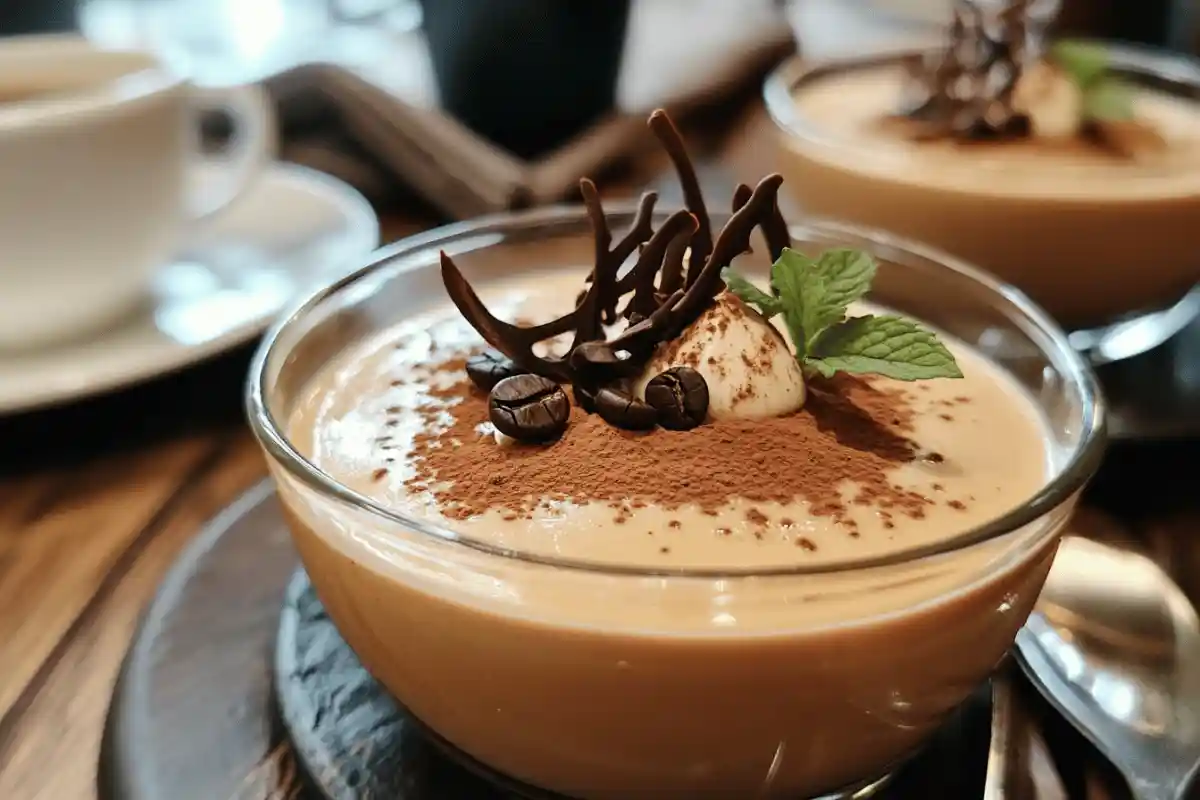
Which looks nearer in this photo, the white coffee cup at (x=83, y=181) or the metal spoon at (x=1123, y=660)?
the metal spoon at (x=1123, y=660)

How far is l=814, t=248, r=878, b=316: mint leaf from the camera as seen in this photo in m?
0.94

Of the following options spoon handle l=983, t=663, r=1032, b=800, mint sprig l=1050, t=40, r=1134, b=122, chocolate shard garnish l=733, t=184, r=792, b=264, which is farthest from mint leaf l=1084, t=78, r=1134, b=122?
spoon handle l=983, t=663, r=1032, b=800

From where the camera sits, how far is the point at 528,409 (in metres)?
0.86

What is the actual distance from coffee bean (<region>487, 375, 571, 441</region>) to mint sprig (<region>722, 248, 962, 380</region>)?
0.59ft

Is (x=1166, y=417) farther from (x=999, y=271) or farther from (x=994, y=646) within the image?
(x=994, y=646)

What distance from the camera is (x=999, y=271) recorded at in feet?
4.82

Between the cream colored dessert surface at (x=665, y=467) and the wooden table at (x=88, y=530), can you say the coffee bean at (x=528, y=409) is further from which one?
the wooden table at (x=88, y=530)

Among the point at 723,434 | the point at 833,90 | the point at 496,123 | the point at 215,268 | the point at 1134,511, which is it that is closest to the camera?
the point at 723,434

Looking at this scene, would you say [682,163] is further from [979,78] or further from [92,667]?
[979,78]

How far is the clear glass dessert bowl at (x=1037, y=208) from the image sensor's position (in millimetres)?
1412

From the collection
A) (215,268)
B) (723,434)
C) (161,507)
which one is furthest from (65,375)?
(723,434)

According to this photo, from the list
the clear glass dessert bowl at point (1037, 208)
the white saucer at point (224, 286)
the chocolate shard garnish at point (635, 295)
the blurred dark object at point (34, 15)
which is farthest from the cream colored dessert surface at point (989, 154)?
the blurred dark object at point (34, 15)

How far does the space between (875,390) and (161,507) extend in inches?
29.1

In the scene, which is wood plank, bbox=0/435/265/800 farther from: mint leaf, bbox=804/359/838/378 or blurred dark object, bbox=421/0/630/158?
blurred dark object, bbox=421/0/630/158
